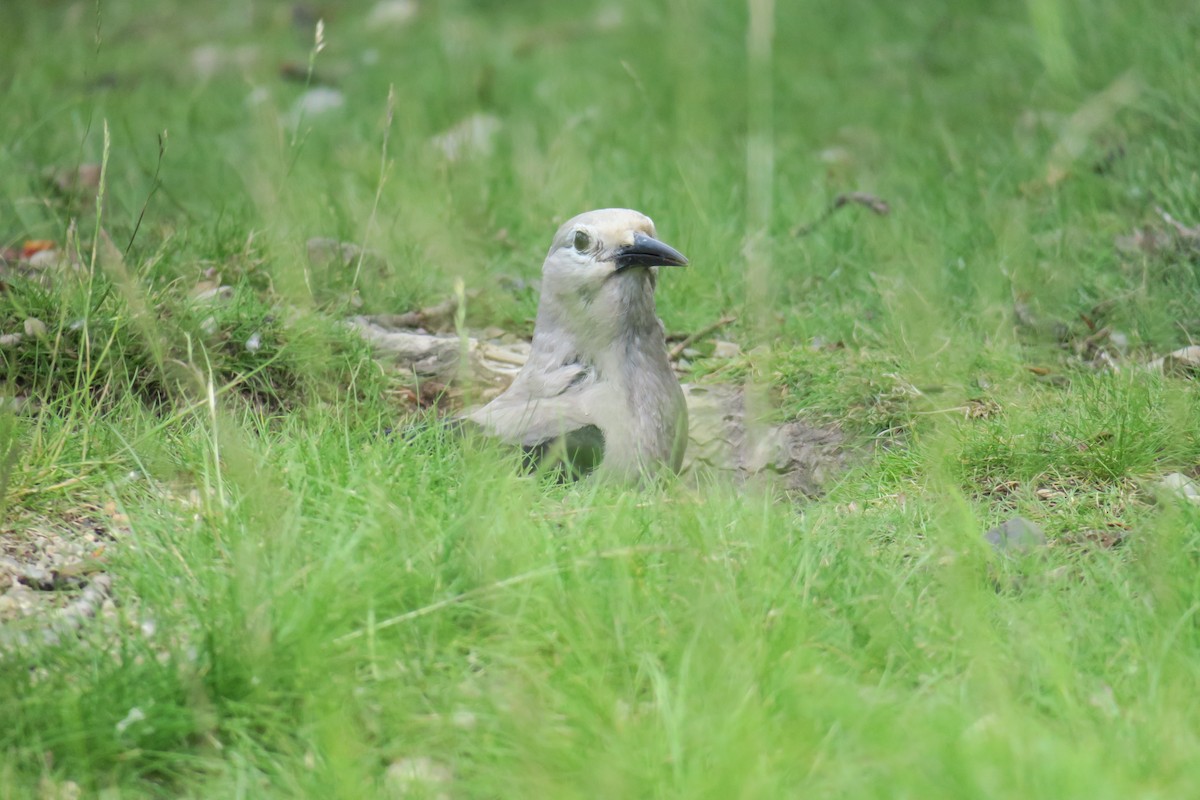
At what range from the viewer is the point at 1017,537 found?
132 inches

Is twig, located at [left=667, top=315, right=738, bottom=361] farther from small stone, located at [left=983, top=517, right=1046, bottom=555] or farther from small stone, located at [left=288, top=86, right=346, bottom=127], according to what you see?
small stone, located at [left=288, top=86, right=346, bottom=127]

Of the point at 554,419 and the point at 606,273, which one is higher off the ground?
the point at 606,273

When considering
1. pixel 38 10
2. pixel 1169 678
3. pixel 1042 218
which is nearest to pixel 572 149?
pixel 1042 218

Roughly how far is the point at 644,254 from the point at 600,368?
39cm

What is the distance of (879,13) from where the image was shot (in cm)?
885

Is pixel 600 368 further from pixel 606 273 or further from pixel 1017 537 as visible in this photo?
pixel 1017 537

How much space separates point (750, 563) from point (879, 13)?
671 cm

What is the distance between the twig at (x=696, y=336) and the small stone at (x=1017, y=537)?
6.08 ft

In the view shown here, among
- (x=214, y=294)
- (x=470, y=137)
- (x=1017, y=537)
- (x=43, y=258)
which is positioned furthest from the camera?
(x=470, y=137)

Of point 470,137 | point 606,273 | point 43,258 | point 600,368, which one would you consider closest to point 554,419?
point 600,368

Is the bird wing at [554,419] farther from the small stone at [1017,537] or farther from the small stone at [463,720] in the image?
the small stone at [463,720]

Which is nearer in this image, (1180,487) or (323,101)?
(1180,487)

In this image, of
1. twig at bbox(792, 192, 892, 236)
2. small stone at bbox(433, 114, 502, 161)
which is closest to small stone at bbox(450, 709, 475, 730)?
twig at bbox(792, 192, 892, 236)

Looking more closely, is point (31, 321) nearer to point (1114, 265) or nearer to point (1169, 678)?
point (1169, 678)
